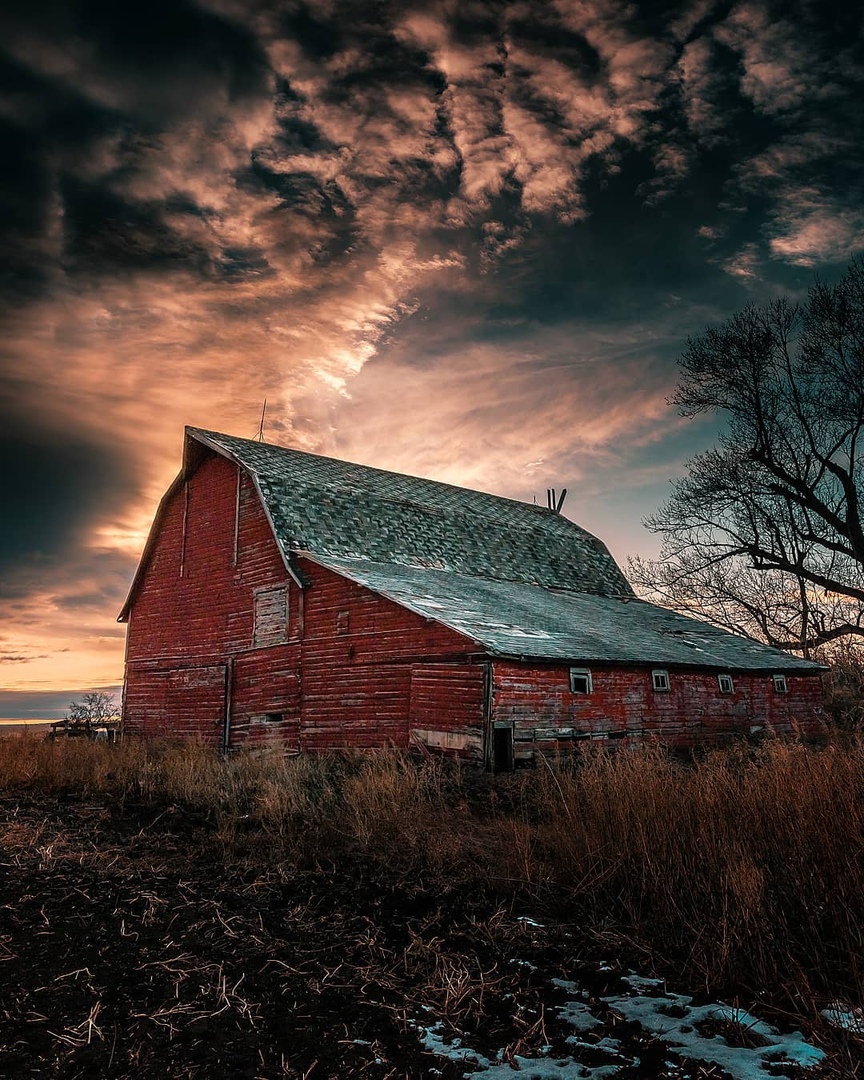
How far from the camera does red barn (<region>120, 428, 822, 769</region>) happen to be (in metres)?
13.8

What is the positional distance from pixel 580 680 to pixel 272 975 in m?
11.2

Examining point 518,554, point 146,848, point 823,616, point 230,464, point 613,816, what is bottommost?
point 146,848

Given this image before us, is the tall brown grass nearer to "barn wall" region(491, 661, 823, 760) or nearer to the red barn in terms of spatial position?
"barn wall" region(491, 661, 823, 760)

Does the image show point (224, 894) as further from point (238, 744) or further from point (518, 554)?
point (518, 554)

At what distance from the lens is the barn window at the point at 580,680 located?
1449 centimetres

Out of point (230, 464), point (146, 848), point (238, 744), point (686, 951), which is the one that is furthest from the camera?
point (230, 464)

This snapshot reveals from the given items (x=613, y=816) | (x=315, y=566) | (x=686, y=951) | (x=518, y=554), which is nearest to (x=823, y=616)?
(x=518, y=554)

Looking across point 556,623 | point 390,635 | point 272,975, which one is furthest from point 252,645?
point 272,975

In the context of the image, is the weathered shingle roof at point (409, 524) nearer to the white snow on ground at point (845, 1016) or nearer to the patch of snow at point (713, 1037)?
the patch of snow at point (713, 1037)

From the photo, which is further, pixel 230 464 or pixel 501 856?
pixel 230 464

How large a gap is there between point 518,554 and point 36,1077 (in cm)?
2110

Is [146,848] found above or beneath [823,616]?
beneath

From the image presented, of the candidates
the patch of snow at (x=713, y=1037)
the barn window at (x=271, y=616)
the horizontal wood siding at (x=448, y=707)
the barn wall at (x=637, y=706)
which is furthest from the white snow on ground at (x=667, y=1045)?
the barn window at (x=271, y=616)

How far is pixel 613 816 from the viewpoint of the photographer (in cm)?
605
